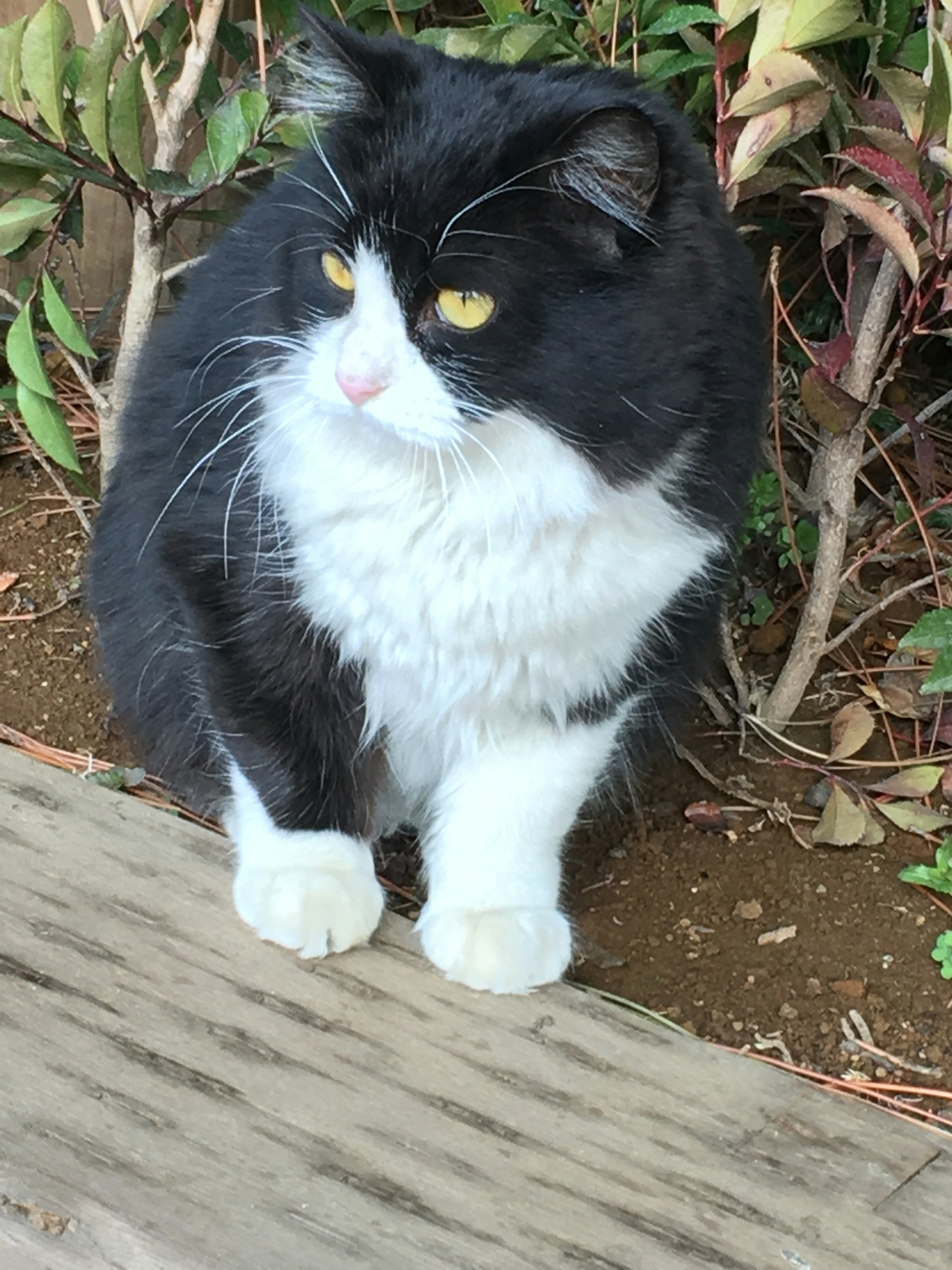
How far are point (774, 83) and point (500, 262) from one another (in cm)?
48

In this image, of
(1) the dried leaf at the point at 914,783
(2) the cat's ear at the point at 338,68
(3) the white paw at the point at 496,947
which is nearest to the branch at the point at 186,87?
(2) the cat's ear at the point at 338,68

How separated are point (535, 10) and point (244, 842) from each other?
4.05ft

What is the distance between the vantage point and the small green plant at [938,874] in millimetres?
1434

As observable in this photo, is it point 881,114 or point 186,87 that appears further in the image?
point 186,87

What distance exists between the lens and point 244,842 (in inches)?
50.9

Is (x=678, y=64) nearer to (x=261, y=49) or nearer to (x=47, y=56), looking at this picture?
(x=261, y=49)

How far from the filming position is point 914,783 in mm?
1553

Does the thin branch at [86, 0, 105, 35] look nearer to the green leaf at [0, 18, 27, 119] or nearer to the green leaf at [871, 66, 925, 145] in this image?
the green leaf at [0, 18, 27, 119]

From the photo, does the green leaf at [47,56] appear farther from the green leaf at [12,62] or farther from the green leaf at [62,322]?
the green leaf at [62,322]

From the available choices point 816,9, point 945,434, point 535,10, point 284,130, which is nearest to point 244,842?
point 284,130

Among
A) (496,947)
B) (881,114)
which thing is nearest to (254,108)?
(881,114)

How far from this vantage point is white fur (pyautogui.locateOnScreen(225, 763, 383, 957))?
118 cm

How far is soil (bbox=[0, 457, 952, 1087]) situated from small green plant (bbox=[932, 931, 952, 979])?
0.01 m

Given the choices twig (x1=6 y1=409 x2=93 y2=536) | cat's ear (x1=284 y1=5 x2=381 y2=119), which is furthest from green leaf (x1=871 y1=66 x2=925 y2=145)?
twig (x1=6 y1=409 x2=93 y2=536)
